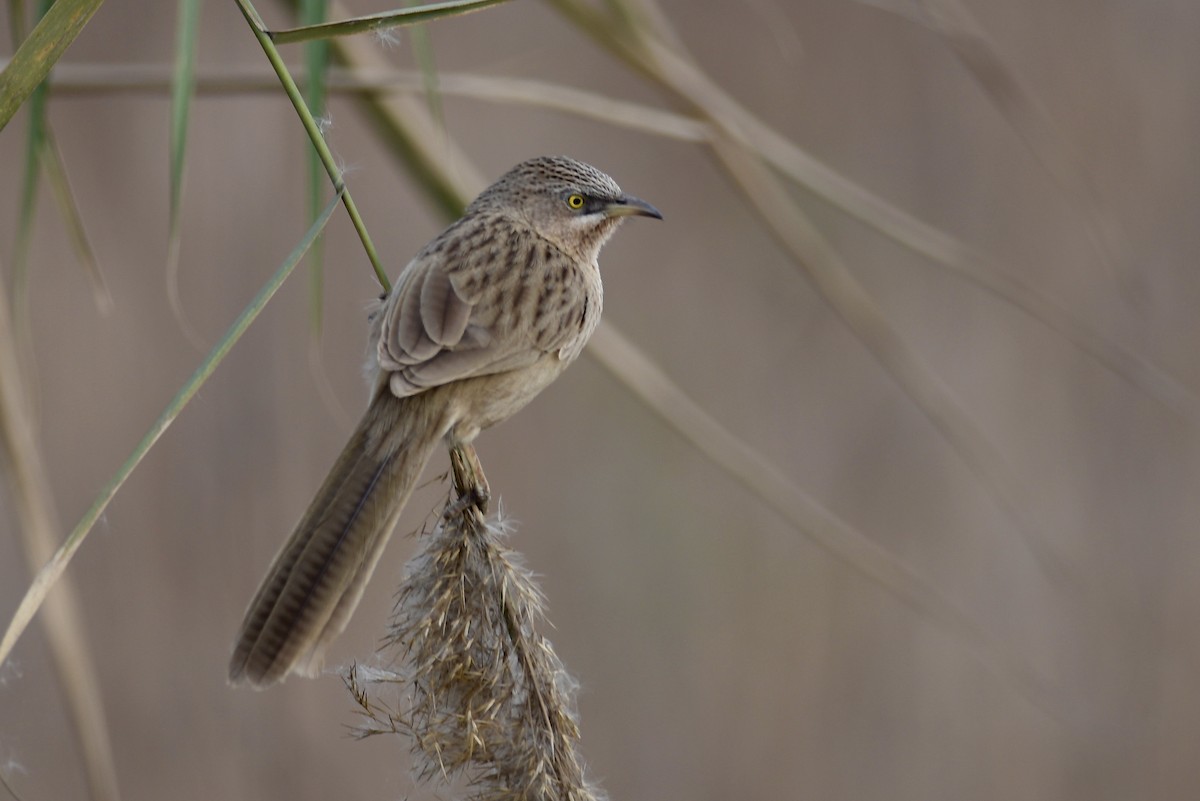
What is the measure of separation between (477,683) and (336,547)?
298 millimetres

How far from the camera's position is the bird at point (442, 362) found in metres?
1.81

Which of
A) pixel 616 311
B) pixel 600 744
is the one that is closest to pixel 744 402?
pixel 616 311

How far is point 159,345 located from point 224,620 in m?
1.02

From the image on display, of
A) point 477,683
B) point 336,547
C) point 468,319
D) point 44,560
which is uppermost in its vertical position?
point 468,319

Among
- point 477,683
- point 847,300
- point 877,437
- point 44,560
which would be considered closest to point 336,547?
point 477,683

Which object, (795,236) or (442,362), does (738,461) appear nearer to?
(795,236)

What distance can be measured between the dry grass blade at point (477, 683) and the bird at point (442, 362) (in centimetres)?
10

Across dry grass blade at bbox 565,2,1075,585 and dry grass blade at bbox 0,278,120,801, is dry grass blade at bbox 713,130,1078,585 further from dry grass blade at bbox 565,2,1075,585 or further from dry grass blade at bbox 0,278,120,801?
dry grass blade at bbox 0,278,120,801

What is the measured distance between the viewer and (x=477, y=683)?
180 centimetres

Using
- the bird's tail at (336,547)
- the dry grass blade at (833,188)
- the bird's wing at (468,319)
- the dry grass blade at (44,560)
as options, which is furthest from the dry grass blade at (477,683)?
the dry grass blade at (833,188)

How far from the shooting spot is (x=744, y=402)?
18.1 ft

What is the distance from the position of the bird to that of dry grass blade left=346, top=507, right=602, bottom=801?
0.34ft

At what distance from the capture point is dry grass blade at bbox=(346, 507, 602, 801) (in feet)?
5.83

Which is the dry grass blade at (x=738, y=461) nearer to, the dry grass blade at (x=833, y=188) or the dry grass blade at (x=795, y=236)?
the dry grass blade at (x=795, y=236)
